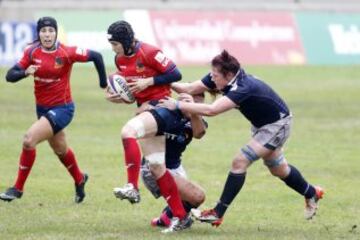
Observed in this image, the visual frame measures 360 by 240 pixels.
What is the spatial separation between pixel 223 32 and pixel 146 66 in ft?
82.5

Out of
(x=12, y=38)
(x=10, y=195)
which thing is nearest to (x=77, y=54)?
(x=10, y=195)

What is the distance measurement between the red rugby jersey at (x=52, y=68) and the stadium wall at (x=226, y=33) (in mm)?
19967

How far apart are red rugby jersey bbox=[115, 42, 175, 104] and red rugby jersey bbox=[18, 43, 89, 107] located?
184 centimetres

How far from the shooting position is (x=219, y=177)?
53.3 ft

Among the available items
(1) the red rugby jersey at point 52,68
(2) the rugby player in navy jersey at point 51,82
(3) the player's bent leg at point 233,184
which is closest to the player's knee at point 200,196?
(3) the player's bent leg at point 233,184

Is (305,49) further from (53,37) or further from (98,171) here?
(53,37)

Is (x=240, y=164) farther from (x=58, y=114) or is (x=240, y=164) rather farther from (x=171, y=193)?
(x=58, y=114)

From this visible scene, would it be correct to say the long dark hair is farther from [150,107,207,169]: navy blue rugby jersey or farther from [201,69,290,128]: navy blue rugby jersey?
[150,107,207,169]: navy blue rugby jersey

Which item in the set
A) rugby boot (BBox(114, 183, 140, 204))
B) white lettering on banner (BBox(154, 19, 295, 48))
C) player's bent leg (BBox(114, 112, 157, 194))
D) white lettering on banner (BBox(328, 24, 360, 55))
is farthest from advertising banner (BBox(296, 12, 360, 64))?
rugby boot (BBox(114, 183, 140, 204))

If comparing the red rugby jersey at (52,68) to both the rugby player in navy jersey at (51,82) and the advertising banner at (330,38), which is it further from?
the advertising banner at (330,38)

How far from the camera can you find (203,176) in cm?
1633

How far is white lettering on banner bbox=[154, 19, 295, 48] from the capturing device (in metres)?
36.2

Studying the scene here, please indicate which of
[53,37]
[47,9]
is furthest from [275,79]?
[53,37]

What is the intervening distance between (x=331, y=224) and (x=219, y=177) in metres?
4.27
